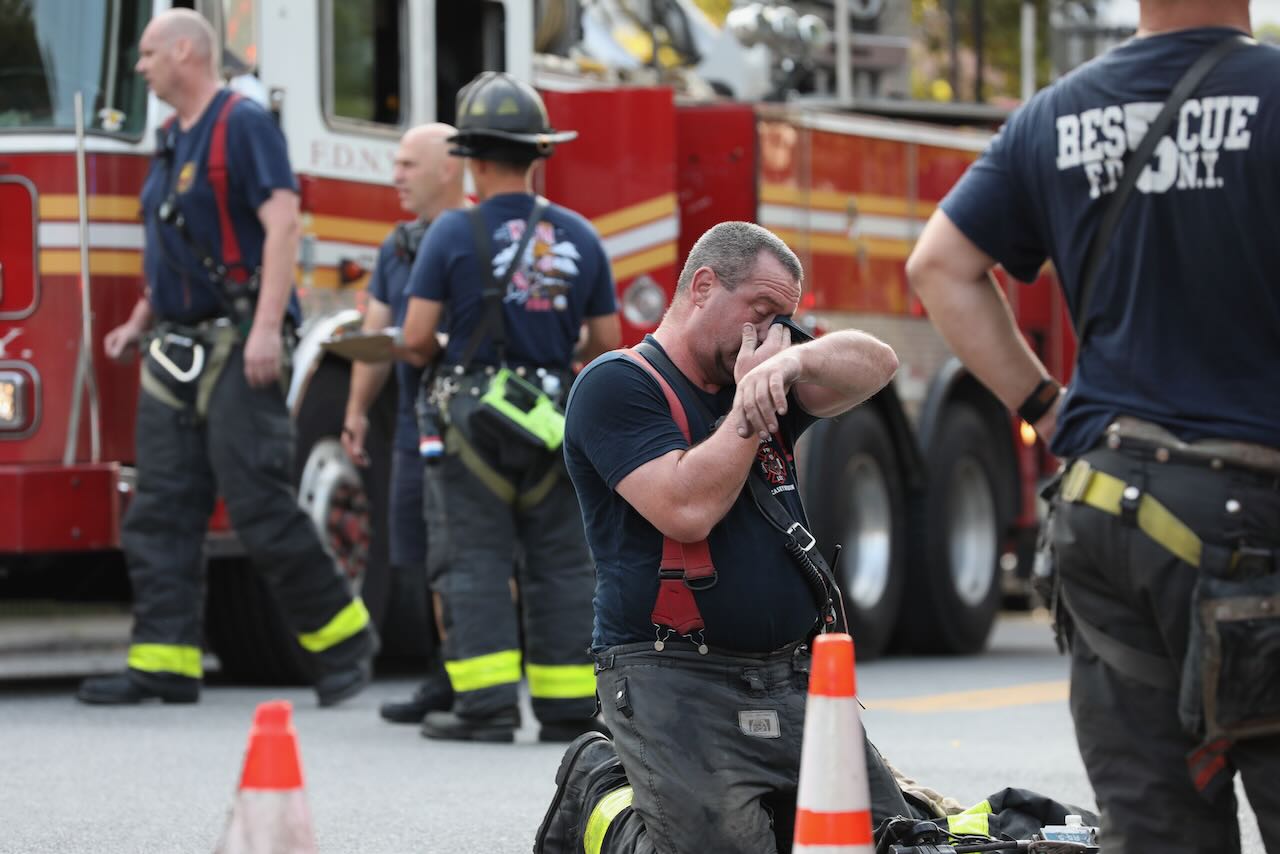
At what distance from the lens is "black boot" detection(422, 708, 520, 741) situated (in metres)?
7.37

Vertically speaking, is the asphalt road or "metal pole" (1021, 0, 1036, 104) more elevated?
"metal pole" (1021, 0, 1036, 104)

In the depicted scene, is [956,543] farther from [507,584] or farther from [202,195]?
[202,195]

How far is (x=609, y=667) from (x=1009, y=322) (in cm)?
113

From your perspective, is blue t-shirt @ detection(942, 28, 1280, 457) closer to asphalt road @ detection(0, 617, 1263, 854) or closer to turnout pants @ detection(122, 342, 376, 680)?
asphalt road @ detection(0, 617, 1263, 854)

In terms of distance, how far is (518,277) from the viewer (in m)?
7.26

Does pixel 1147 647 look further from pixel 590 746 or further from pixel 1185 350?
pixel 590 746

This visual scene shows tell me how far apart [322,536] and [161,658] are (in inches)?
37.0

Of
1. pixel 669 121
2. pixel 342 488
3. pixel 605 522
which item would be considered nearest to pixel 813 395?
pixel 605 522

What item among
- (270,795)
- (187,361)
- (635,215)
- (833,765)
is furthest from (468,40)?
(270,795)

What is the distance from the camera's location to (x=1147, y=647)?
343 centimetres

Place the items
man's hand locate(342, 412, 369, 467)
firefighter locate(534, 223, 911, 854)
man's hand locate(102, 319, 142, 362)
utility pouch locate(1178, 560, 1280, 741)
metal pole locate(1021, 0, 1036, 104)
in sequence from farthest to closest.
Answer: metal pole locate(1021, 0, 1036, 104) → man's hand locate(342, 412, 369, 467) → man's hand locate(102, 319, 142, 362) → firefighter locate(534, 223, 911, 854) → utility pouch locate(1178, 560, 1280, 741)

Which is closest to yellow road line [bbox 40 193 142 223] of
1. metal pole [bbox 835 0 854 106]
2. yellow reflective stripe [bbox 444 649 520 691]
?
yellow reflective stripe [bbox 444 649 520 691]

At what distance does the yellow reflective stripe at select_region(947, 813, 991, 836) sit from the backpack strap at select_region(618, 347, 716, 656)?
2.08ft

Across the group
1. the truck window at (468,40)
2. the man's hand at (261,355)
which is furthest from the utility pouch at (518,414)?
the truck window at (468,40)
